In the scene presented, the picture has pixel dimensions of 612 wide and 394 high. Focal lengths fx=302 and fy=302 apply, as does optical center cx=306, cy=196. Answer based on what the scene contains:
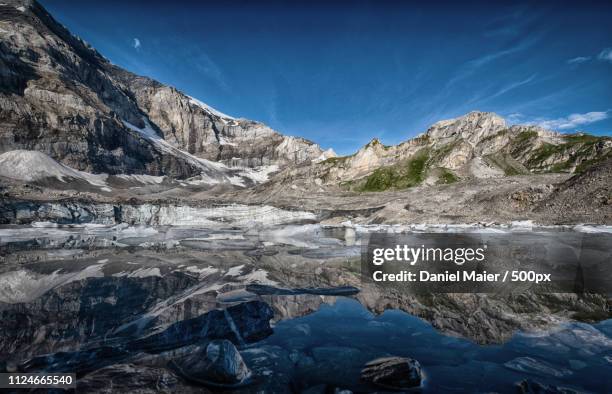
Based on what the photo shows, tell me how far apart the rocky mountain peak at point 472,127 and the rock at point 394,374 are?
5456 inches

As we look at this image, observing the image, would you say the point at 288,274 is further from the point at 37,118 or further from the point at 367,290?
the point at 37,118

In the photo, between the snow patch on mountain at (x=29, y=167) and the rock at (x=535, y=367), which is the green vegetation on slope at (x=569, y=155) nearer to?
the rock at (x=535, y=367)

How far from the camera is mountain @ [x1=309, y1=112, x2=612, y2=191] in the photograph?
4158 inches

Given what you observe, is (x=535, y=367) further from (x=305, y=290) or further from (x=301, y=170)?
(x=301, y=170)

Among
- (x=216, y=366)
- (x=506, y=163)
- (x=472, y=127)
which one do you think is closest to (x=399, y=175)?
(x=506, y=163)

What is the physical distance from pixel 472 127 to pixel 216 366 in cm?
15655

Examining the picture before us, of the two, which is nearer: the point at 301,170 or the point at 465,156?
the point at 465,156

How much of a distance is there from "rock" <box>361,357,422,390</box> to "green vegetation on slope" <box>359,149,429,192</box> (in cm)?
10482

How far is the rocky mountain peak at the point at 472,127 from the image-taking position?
133538mm

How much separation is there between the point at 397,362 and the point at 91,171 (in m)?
187

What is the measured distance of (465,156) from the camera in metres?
108

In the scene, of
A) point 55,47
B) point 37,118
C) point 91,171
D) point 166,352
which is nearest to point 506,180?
point 166,352

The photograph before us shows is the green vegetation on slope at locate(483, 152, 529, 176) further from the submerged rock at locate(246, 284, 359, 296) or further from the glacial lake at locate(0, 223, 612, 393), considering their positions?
the glacial lake at locate(0, 223, 612, 393)

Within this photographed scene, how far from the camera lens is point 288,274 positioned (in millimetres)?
13508
